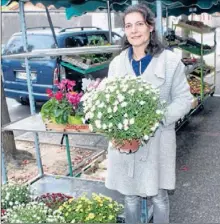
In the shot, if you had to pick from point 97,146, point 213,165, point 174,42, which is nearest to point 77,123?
point 213,165

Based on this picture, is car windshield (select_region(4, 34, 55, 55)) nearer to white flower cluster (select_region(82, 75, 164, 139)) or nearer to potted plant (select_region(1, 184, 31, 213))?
potted plant (select_region(1, 184, 31, 213))

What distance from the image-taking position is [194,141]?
598 cm

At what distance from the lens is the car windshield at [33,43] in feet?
24.4

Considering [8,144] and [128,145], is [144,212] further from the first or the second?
[8,144]

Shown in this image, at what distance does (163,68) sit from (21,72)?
5634 mm

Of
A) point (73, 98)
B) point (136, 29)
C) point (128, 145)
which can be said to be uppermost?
point (136, 29)

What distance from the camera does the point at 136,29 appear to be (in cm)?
240

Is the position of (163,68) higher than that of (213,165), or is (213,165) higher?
(163,68)

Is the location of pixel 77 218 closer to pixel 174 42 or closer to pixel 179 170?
pixel 179 170

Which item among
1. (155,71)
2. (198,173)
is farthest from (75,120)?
(198,173)

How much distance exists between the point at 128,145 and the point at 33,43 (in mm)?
5649

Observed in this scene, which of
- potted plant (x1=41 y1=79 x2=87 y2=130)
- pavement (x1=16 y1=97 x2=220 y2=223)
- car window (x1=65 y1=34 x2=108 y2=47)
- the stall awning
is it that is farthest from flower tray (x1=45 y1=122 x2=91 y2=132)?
car window (x1=65 y1=34 x2=108 y2=47)

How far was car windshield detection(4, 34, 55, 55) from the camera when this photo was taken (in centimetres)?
744

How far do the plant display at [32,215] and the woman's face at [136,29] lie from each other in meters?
1.28
